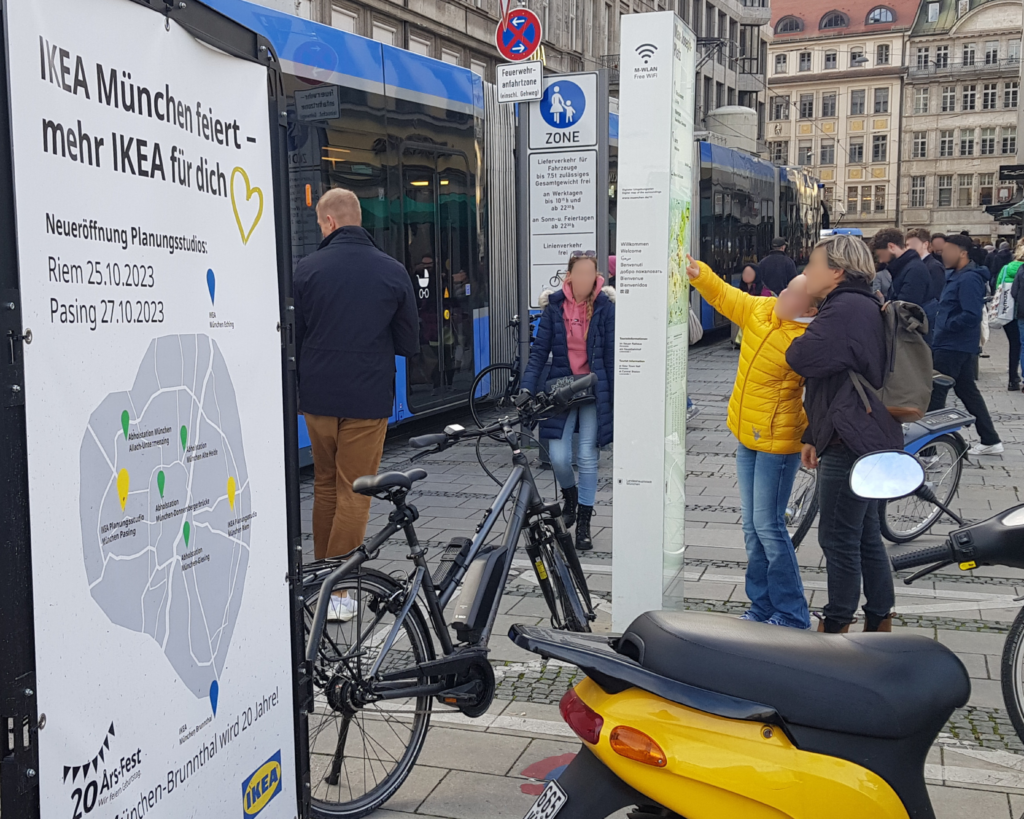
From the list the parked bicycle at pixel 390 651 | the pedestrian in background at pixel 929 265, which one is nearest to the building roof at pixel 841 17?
the pedestrian in background at pixel 929 265

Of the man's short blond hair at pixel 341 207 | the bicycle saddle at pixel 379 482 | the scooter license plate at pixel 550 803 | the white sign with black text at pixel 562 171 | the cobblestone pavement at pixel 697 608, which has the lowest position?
the cobblestone pavement at pixel 697 608

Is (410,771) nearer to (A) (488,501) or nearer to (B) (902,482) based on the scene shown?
(B) (902,482)

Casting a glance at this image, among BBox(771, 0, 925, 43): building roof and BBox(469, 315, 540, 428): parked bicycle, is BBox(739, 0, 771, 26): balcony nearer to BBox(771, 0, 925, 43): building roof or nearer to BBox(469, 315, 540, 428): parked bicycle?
BBox(771, 0, 925, 43): building roof

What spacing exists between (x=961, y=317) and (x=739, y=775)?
9.19m

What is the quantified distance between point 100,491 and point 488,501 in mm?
6514

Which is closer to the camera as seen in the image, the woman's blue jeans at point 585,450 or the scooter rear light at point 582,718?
the scooter rear light at point 582,718

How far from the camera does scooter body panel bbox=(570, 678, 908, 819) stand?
2.15 meters

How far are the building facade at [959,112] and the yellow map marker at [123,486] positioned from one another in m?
99.8

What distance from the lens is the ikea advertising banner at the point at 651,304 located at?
4.95 meters

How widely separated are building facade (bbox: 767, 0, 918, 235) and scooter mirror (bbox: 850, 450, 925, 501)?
98612 mm

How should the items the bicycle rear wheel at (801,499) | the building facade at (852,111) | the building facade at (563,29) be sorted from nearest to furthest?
the bicycle rear wheel at (801,499), the building facade at (563,29), the building facade at (852,111)

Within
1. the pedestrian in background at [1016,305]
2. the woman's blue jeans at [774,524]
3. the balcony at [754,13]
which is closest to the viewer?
the woman's blue jeans at [774,524]

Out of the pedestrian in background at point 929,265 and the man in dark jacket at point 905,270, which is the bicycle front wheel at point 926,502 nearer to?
the man in dark jacket at point 905,270

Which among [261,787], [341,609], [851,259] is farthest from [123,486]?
[851,259]
